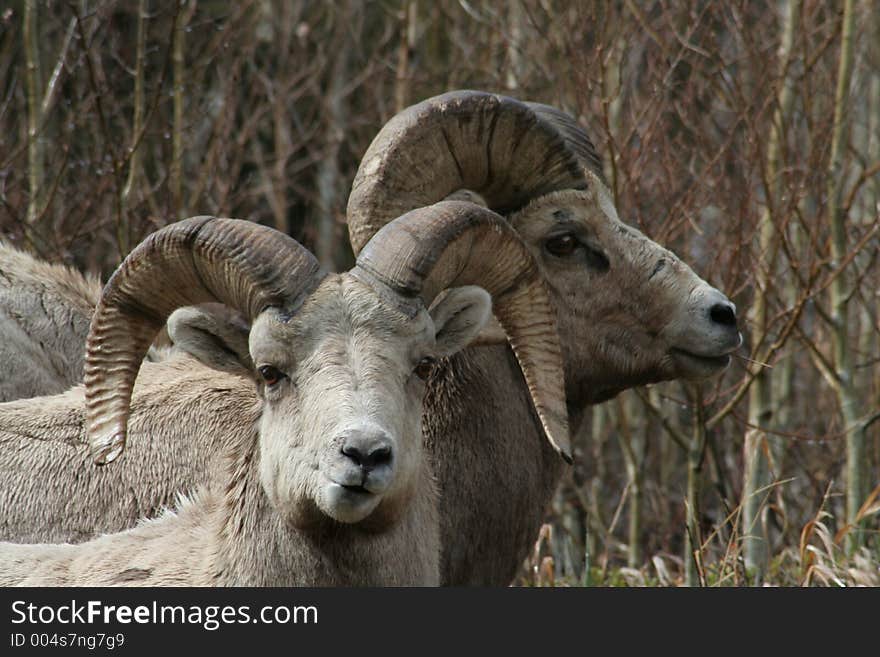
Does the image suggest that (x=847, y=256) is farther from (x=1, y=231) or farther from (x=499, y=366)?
(x=1, y=231)

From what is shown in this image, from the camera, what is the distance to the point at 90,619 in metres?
6.21

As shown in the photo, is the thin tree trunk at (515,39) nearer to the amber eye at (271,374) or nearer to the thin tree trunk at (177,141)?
the thin tree trunk at (177,141)

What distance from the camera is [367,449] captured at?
5430 mm

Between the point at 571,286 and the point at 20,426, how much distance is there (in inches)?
116

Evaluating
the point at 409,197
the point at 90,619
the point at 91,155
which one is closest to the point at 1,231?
the point at 91,155

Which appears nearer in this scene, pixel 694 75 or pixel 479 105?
pixel 479 105

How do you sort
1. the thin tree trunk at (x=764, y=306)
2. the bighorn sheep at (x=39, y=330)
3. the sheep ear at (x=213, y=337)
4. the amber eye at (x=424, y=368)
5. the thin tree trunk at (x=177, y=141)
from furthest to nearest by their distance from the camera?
the thin tree trunk at (x=177, y=141) < the thin tree trunk at (x=764, y=306) < the bighorn sheep at (x=39, y=330) < the sheep ear at (x=213, y=337) < the amber eye at (x=424, y=368)

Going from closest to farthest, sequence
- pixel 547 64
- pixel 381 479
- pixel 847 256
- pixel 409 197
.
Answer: pixel 381 479 < pixel 409 197 < pixel 847 256 < pixel 547 64

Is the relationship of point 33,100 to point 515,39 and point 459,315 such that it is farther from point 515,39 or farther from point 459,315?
point 459,315

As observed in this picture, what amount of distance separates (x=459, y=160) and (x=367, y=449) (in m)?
2.73

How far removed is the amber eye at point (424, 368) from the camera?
619cm

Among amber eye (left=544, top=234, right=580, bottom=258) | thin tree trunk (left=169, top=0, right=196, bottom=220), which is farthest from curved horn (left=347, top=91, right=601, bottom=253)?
thin tree trunk (left=169, top=0, right=196, bottom=220)

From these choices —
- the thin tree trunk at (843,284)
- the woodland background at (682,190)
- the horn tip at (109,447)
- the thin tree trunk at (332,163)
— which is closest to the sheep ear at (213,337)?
the horn tip at (109,447)

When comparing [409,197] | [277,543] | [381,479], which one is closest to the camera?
[381,479]
